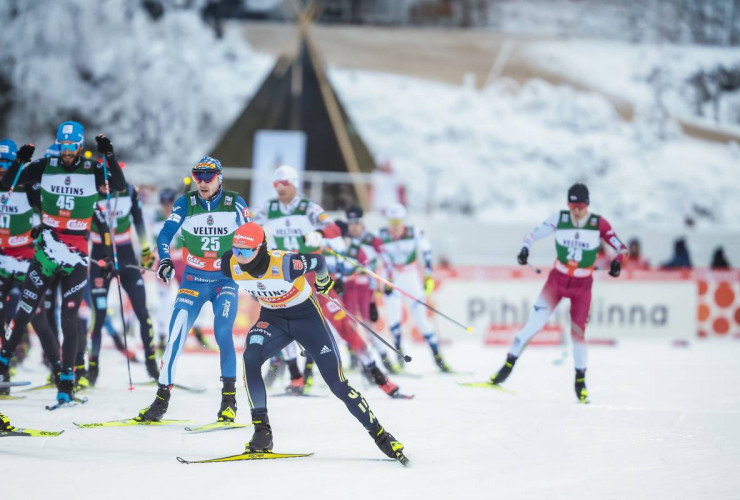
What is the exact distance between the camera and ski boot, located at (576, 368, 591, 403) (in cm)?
963

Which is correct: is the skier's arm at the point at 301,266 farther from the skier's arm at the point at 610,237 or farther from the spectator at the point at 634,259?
the spectator at the point at 634,259

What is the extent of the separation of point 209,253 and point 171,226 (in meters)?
0.41

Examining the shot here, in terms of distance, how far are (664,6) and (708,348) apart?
15616mm

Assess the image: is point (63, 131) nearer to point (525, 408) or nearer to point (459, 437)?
point (459, 437)

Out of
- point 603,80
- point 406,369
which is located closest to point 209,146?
point 603,80

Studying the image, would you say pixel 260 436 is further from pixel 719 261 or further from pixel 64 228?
pixel 719 261

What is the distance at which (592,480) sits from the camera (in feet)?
20.0

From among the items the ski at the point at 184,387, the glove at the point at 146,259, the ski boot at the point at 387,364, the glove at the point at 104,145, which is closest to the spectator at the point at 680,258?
the ski boot at the point at 387,364

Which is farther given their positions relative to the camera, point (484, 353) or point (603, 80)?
point (603, 80)

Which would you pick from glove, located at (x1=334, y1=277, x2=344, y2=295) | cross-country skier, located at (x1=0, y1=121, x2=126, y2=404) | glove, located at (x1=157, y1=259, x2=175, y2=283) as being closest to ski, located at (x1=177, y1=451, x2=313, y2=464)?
glove, located at (x1=157, y1=259, x2=175, y2=283)

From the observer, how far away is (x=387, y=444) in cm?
642

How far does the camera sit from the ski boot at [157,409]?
7.61 m

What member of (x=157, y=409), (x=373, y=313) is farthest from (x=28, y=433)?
(x=373, y=313)

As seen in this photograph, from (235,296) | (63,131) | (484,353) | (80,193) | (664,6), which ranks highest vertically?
(664,6)
